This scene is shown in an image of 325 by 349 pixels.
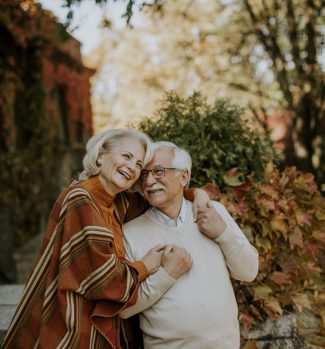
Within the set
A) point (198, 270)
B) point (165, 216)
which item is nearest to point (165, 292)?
point (198, 270)

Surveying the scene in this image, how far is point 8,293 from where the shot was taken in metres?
4.14

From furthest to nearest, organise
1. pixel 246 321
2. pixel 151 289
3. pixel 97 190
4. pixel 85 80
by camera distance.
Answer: pixel 85 80, pixel 246 321, pixel 97 190, pixel 151 289

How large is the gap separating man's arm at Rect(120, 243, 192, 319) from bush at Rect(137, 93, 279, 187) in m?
1.19

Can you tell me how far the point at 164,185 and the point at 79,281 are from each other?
27.1 inches

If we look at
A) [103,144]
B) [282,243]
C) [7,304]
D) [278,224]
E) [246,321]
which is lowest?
[7,304]

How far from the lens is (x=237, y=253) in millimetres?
2691

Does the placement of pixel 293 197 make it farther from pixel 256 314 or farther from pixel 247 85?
pixel 247 85

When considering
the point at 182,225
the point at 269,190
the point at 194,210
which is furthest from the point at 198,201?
the point at 269,190

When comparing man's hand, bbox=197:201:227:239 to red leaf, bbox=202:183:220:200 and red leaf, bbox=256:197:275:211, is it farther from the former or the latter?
red leaf, bbox=256:197:275:211

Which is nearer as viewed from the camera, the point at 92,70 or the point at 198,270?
the point at 198,270

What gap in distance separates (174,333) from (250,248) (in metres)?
0.61

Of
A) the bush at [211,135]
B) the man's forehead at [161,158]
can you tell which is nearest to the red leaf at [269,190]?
the bush at [211,135]

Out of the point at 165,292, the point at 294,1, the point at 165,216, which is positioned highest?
the point at 294,1

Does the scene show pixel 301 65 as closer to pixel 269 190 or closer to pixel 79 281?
pixel 269 190
